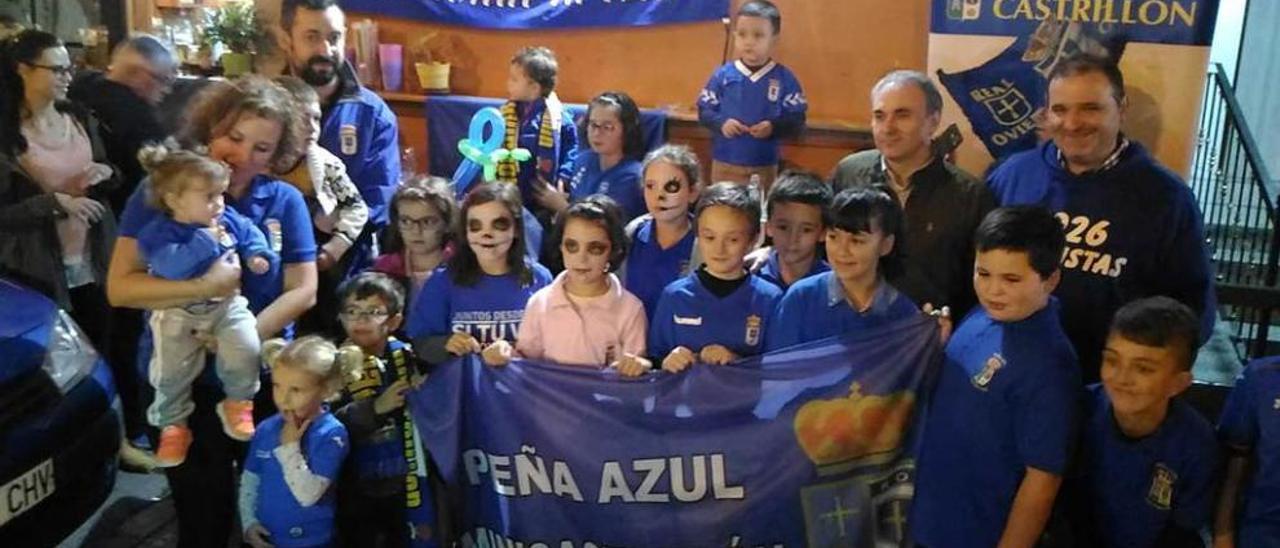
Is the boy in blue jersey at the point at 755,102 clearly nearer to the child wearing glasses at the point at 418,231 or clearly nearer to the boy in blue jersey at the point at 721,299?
the child wearing glasses at the point at 418,231

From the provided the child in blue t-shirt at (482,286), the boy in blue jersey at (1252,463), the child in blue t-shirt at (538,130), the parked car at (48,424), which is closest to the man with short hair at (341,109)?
the child in blue t-shirt at (538,130)

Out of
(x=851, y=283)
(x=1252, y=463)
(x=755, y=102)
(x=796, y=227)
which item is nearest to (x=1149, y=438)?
(x=1252, y=463)

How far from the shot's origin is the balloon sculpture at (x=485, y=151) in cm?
505

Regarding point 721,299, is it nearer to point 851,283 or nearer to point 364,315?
point 851,283

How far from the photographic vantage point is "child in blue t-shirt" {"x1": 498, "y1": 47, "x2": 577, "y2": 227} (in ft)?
17.3

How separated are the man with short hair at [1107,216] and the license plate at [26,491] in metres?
3.00

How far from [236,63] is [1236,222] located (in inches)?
237

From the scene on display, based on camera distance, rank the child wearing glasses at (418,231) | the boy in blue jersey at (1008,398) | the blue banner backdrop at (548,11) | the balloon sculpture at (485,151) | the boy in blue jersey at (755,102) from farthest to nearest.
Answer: the blue banner backdrop at (548,11), the boy in blue jersey at (755,102), the balloon sculpture at (485,151), the child wearing glasses at (418,231), the boy in blue jersey at (1008,398)

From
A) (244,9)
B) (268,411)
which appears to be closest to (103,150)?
(268,411)

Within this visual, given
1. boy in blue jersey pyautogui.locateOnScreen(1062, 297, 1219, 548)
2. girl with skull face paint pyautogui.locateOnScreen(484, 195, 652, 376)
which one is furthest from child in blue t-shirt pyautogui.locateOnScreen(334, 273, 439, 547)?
boy in blue jersey pyautogui.locateOnScreen(1062, 297, 1219, 548)

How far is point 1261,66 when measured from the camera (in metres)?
7.64

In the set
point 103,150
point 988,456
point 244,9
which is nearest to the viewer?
point 988,456

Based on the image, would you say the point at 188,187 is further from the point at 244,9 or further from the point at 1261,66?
the point at 1261,66

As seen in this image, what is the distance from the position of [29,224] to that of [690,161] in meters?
2.67
